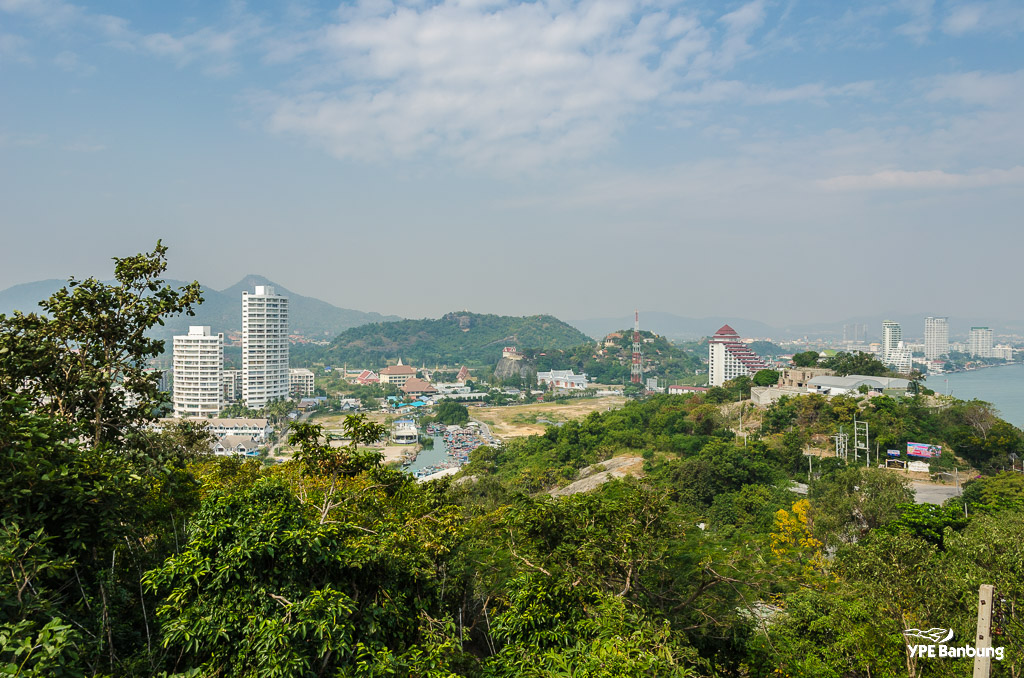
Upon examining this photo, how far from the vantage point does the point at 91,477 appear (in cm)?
340

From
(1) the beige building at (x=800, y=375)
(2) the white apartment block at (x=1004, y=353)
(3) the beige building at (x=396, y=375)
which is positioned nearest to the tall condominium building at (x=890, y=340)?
(2) the white apartment block at (x=1004, y=353)

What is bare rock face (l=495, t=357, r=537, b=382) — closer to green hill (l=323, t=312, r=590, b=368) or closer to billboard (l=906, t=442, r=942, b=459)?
green hill (l=323, t=312, r=590, b=368)

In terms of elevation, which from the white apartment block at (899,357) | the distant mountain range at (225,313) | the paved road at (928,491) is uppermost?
the distant mountain range at (225,313)

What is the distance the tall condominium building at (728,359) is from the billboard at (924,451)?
34.8 meters

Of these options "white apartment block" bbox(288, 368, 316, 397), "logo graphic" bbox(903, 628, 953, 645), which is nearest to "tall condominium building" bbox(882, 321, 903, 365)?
"white apartment block" bbox(288, 368, 316, 397)

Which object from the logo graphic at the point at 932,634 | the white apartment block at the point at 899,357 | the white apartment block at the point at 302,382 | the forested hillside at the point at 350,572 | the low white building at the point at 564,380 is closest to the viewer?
the forested hillside at the point at 350,572

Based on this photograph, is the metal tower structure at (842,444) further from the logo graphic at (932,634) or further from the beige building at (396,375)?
the beige building at (396,375)

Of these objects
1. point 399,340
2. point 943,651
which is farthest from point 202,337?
point 399,340

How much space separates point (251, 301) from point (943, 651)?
144ft

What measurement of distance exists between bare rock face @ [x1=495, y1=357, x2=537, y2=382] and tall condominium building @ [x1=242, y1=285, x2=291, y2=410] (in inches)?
897

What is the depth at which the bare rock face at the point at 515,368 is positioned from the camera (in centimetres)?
6119

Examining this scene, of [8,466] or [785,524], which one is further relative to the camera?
[785,524]

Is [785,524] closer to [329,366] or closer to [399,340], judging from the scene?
[329,366]

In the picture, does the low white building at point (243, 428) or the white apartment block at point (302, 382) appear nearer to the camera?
the low white building at point (243, 428)
